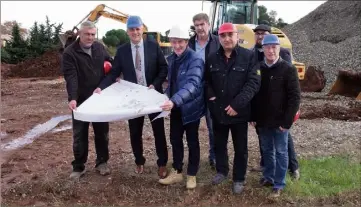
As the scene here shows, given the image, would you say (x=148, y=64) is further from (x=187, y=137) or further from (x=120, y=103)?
(x=187, y=137)

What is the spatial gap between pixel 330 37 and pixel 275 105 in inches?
943

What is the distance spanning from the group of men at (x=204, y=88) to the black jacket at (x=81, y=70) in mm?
12

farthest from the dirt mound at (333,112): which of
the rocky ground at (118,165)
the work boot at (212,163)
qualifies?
the work boot at (212,163)

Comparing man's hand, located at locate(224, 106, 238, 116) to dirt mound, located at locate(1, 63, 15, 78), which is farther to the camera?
dirt mound, located at locate(1, 63, 15, 78)

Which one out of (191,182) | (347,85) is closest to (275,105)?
(191,182)

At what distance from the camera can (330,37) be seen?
27078mm

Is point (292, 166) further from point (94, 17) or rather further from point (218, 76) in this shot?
point (94, 17)

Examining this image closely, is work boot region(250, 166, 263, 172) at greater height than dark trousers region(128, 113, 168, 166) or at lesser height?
lesser

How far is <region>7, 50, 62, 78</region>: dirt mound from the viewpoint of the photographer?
880 inches

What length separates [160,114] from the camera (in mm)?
5016

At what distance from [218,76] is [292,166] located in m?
1.67

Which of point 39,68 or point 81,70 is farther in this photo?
point 39,68

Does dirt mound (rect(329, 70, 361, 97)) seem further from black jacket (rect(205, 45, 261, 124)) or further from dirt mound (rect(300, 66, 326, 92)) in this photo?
Result: black jacket (rect(205, 45, 261, 124))

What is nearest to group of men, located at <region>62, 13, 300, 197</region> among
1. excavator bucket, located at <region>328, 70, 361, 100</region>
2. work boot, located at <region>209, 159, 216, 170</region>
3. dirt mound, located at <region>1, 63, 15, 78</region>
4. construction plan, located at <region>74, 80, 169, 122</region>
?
construction plan, located at <region>74, 80, 169, 122</region>
